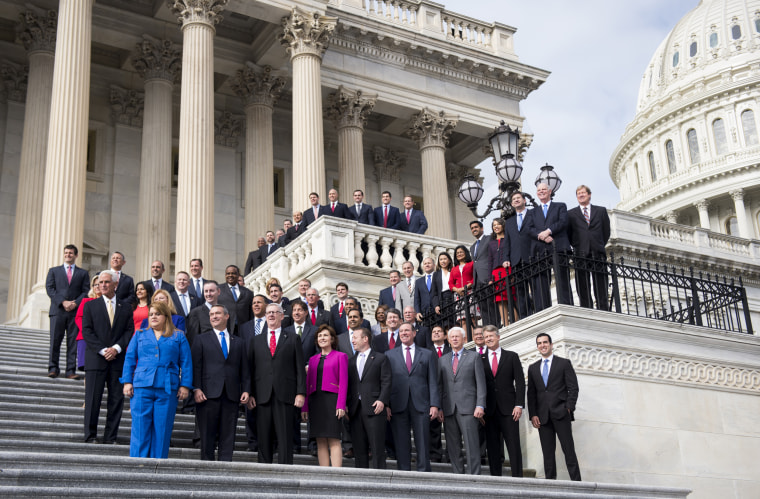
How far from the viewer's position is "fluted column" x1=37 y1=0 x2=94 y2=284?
1988 cm

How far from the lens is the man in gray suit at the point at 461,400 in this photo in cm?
1059

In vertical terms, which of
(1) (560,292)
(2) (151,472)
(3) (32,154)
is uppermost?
(3) (32,154)

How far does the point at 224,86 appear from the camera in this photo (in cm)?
3038

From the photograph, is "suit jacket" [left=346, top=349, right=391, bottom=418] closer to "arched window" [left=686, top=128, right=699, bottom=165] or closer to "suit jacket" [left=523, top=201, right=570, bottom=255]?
"suit jacket" [left=523, top=201, right=570, bottom=255]

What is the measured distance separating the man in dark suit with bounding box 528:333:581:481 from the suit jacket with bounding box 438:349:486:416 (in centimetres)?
67

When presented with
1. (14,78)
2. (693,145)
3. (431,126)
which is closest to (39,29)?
(14,78)

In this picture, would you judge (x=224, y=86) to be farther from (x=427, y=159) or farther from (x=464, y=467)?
(x=464, y=467)

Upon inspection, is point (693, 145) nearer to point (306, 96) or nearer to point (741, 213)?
point (741, 213)

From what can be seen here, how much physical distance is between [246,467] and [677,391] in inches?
277

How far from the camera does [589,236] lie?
42.7 feet

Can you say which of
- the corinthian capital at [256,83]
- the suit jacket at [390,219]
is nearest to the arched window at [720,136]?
the corinthian capital at [256,83]

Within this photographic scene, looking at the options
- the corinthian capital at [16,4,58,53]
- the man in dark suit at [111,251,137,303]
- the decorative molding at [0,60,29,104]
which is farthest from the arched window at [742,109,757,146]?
the man in dark suit at [111,251,137,303]

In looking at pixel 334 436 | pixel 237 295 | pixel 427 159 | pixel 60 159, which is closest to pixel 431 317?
pixel 237 295

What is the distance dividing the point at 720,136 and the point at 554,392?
7339 centimetres
